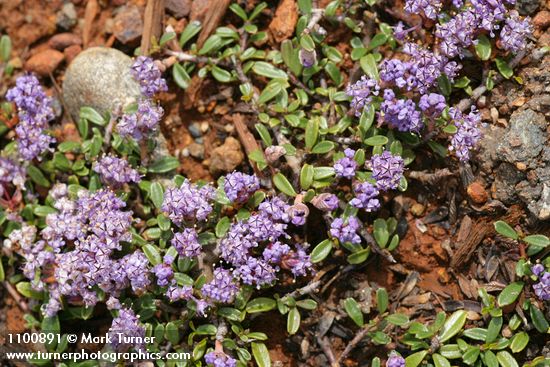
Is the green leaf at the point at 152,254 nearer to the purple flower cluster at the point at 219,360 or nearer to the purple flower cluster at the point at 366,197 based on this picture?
the purple flower cluster at the point at 219,360

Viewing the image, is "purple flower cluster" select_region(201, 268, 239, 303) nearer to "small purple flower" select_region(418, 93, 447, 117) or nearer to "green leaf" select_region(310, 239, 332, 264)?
"green leaf" select_region(310, 239, 332, 264)

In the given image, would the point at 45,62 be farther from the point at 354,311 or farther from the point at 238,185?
the point at 354,311

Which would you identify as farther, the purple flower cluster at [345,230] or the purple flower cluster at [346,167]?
the purple flower cluster at [346,167]

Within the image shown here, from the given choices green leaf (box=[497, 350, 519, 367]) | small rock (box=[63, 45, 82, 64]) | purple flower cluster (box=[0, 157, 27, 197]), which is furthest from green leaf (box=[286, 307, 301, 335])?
small rock (box=[63, 45, 82, 64])

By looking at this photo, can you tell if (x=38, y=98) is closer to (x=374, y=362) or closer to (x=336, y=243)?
(x=336, y=243)

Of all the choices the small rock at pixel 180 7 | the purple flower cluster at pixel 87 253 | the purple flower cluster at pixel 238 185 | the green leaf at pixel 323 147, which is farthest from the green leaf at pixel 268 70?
the purple flower cluster at pixel 87 253

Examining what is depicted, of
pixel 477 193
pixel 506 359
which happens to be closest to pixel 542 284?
pixel 506 359

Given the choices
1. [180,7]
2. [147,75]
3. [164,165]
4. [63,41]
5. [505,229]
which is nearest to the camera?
[505,229]

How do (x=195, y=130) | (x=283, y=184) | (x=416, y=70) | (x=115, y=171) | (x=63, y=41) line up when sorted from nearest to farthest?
(x=416, y=70) < (x=283, y=184) < (x=115, y=171) < (x=195, y=130) < (x=63, y=41)
